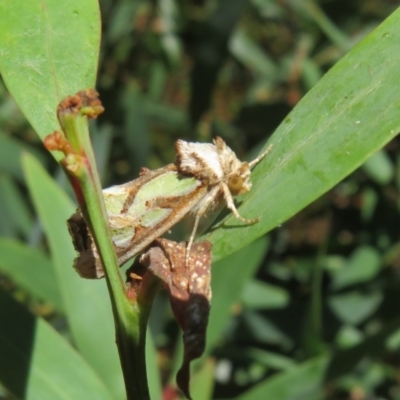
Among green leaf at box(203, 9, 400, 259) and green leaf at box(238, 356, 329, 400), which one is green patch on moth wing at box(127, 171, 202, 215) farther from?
green leaf at box(238, 356, 329, 400)

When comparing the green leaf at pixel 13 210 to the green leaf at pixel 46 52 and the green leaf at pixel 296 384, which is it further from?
the green leaf at pixel 46 52

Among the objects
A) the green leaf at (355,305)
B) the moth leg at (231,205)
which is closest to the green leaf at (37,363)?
the moth leg at (231,205)

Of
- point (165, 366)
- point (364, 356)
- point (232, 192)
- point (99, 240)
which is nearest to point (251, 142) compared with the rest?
point (165, 366)

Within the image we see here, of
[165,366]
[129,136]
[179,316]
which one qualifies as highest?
[179,316]

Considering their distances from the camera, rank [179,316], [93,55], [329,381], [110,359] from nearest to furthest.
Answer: [179,316]
[93,55]
[110,359]
[329,381]

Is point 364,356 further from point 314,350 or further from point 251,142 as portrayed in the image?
point 251,142

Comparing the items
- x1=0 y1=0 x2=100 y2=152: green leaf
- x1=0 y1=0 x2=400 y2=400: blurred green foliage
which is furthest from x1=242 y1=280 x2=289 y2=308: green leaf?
x1=0 y1=0 x2=100 y2=152: green leaf

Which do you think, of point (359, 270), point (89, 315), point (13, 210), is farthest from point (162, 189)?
point (13, 210)
